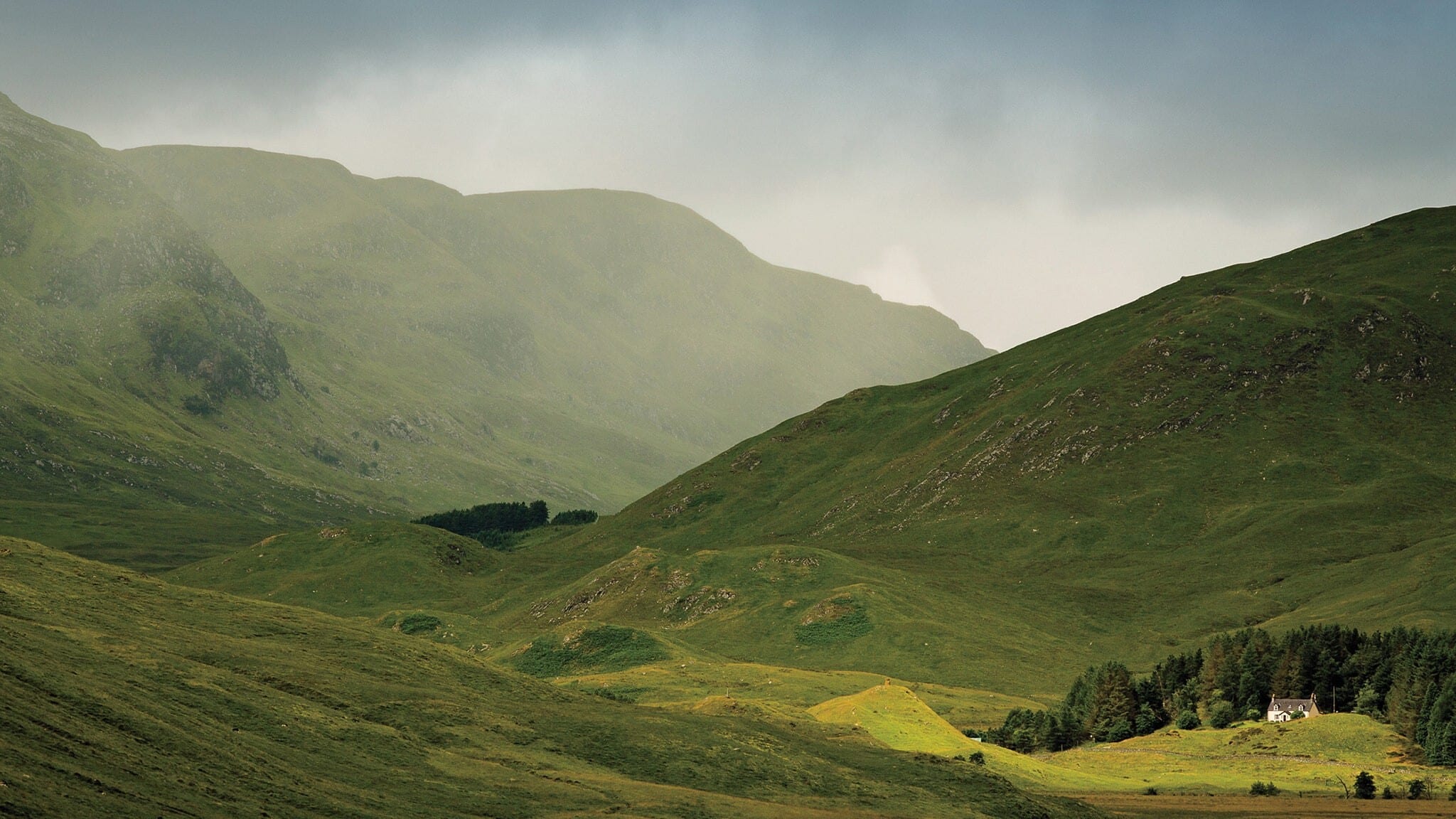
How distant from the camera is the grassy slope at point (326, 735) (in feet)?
163

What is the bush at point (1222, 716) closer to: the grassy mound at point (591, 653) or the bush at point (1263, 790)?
the bush at point (1263, 790)

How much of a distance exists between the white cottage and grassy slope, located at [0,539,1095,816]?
64.8 metres

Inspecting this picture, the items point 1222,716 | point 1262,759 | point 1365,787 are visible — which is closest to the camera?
point 1365,787

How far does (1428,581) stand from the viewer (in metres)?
198

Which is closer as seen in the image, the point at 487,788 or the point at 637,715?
the point at 487,788

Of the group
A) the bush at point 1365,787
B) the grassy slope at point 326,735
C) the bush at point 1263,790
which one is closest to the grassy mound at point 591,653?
the grassy slope at point 326,735

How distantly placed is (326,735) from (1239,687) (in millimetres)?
115590

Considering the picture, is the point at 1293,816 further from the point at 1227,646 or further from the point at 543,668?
the point at 543,668

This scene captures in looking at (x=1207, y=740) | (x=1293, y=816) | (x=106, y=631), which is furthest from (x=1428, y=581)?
(x=106, y=631)

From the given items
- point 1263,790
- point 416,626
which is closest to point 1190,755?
point 1263,790

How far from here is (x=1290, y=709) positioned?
14038 centimetres

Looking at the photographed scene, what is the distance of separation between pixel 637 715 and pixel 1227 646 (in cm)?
9511

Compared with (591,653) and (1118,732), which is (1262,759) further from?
(591,653)

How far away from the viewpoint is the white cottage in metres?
139
